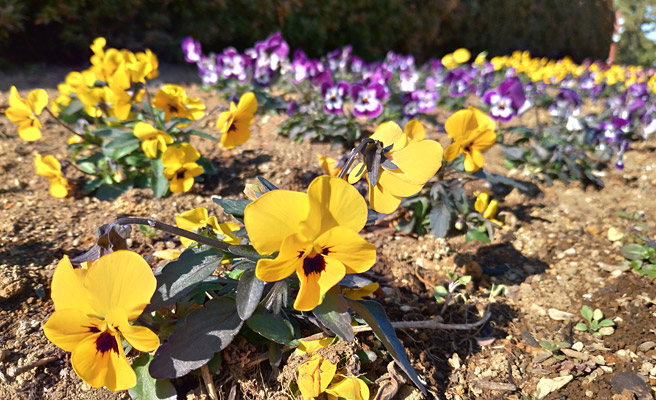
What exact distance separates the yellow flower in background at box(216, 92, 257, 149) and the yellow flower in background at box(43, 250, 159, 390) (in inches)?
42.7

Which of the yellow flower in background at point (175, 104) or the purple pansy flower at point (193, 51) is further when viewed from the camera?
the purple pansy flower at point (193, 51)

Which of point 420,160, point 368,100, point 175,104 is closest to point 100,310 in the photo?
point 420,160

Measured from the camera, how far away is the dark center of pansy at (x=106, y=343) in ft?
3.68

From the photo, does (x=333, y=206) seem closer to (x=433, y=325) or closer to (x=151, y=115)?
(x=433, y=325)

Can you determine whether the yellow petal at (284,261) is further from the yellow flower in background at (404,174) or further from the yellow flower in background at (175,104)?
the yellow flower in background at (175,104)

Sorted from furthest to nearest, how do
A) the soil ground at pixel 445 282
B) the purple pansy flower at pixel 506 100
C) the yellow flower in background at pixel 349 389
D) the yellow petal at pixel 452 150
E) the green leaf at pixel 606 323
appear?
the purple pansy flower at pixel 506 100 < the yellow petal at pixel 452 150 < the green leaf at pixel 606 323 < the soil ground at pixel 445 282 < the yellow flower in background at pixel 349 389

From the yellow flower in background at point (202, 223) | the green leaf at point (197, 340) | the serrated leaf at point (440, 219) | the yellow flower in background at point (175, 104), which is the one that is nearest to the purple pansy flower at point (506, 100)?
the serrated leaf at point (440, 219)

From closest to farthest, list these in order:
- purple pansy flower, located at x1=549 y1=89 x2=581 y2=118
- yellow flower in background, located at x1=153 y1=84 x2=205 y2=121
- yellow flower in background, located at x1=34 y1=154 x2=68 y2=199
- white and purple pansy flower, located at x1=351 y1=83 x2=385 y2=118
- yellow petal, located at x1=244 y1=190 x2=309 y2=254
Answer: yellow petal, located at x1=244 y1=190 x2=309 y2=254, yellow flower in background, located at x1=153 y1=84 x2=205 y2=121, yellow flower in background, located at x1=34 y1=154 x2=68 y2=199, white and purple pansy flower, located at x1=351 y1=83 x2=385 y2=118, purple pansy flower, located at x1=549 y1=89 x2=581 y2=118

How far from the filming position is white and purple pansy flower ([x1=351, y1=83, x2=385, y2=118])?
3393 mm

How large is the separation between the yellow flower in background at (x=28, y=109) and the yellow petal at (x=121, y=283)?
151 centimetres

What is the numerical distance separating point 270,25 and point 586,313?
17.6 ft

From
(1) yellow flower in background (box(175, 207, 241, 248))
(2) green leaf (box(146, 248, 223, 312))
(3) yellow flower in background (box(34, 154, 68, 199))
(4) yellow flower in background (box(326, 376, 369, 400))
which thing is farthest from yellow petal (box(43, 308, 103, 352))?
(3) yellow flower in background (box(34, 154, 68, 199))

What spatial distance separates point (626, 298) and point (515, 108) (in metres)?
1.62

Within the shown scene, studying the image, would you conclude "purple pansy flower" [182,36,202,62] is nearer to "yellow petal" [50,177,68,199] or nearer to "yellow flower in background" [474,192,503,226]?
"yellow petal" [50,177,68,199]
